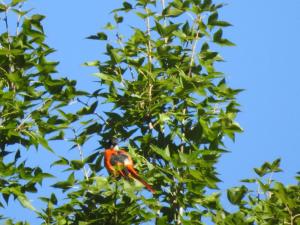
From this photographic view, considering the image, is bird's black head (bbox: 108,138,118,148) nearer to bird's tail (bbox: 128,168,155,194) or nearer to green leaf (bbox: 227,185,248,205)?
bird's tail (bbox: 128,168,155,194)

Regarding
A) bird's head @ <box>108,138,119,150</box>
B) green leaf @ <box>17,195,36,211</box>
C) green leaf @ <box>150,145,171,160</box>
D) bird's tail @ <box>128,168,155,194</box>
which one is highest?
bird's head @ <box>108,138,119,150</box>

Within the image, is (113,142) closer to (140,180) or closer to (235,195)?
(140,180)

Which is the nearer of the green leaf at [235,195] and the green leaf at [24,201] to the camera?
the green leaf at [24,201]

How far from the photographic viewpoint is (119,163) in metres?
8.56

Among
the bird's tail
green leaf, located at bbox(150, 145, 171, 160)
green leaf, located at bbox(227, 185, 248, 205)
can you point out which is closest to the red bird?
the bird's tail

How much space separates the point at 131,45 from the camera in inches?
368

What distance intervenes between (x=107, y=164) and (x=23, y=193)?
91 centimetres

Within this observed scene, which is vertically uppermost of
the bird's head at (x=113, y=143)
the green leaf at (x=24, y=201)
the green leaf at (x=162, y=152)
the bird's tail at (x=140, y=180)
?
the bird's head at (x=113, y=143)

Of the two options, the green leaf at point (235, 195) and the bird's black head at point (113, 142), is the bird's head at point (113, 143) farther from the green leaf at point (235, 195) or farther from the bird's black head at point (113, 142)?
the green leaf at point (235, 195)

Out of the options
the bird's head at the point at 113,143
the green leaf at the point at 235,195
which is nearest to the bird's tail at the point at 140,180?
the bird's head at the point at 113,143

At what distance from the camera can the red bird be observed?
328 inches

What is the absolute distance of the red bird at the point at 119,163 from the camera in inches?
328

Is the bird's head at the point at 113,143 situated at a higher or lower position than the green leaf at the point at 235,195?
higher

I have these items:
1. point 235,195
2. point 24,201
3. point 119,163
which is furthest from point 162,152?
point 24,201
